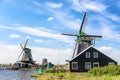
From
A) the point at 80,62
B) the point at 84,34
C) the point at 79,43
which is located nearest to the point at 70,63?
the point at 80,62

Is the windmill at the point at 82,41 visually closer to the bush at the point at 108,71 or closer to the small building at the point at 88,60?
the small building at the point at 88,60

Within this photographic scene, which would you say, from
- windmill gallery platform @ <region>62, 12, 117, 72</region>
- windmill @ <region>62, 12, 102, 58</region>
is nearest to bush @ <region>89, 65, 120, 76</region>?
windmill gallery platform @ <region>62, 12, 117, 72</region>

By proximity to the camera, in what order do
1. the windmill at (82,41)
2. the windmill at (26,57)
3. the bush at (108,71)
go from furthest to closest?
the windmill at (26,57)
the windmill at (82,41)
the bush at (108,71)

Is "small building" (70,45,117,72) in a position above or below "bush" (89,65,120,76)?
above

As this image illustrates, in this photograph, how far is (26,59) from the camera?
103m

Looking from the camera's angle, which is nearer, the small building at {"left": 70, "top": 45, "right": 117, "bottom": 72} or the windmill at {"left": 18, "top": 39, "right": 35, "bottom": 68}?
the small building at {"left": 70, "top": 45, "right": 117, "bottom": 72}

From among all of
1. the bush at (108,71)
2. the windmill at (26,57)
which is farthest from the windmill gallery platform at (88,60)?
the windmill at (26,57)

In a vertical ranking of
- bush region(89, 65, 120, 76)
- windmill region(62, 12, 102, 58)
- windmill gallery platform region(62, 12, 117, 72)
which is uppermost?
windmill region(62, 12, 102, 58)

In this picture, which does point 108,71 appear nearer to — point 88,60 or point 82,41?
point 88,60

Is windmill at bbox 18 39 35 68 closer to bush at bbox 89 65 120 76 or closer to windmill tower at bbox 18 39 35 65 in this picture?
windmill tower at bbox 18 39 35 65

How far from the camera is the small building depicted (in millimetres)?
48469

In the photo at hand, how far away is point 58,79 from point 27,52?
7469 cm

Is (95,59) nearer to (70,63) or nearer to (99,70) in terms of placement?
(70,63)

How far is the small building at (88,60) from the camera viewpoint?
48.5 meters
